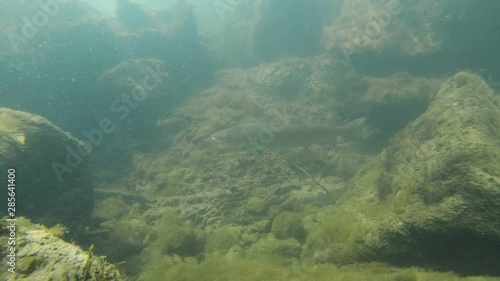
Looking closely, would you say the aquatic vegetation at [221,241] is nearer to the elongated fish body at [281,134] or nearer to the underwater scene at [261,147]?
the underwater scene at [261,147]

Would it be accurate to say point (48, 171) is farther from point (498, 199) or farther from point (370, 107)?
point (370, 107)

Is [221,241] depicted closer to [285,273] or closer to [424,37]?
[285,273]

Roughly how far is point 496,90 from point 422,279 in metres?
10.7

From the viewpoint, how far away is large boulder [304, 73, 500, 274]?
8.71 ft

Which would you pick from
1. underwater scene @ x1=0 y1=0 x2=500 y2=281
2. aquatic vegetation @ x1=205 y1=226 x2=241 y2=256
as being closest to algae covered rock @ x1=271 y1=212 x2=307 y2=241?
underwater scene @ x1=0 y1=0 x2=500 y2=281

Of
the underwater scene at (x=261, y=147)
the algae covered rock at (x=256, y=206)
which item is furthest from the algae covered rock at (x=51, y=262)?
the algae covered rock at (x=256, y=206)

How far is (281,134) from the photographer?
8.15 m

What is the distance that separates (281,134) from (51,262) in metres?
6.75

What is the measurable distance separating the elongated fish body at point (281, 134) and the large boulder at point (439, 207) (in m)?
3.34

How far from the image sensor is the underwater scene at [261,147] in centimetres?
294

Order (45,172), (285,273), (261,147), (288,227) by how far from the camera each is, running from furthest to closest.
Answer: (261,147) < (45,172) < (288,227) < (285,273)

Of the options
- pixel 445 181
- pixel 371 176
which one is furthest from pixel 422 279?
pixel 371 176

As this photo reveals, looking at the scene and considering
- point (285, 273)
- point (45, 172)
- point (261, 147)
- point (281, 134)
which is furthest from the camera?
point (261, 147)

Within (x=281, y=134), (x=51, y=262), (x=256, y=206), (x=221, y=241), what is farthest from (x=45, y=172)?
(x=281, y=134)
